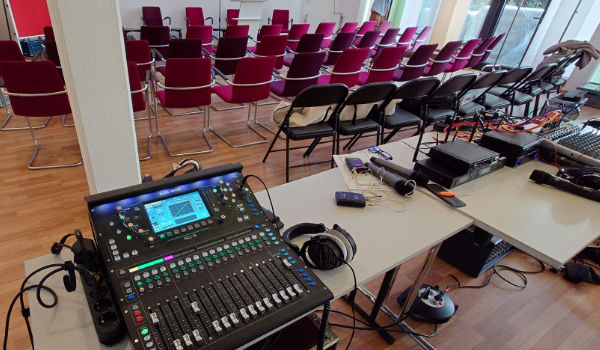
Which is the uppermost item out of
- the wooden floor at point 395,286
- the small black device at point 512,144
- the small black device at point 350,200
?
the small black device at point 512,144

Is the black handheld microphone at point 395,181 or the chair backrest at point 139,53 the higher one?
the black handheld microphone at point 395,181

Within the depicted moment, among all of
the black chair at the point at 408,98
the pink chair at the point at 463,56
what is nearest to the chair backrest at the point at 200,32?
the black chair at the point at 408,98

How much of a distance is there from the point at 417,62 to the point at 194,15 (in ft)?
15.3

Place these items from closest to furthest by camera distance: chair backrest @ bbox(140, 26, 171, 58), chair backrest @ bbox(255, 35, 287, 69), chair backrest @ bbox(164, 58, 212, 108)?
chair backrest @ bbox(164, 58, 212, 108), chair backrest @ bbox(140, 26, 171, 58), chair backrest @ bbox(255, 35, 287, 69)

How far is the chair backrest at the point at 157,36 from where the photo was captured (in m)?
4.31

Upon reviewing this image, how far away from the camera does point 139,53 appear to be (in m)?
3.43

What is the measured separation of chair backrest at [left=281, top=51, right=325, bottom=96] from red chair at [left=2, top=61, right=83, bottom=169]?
2.02 meters

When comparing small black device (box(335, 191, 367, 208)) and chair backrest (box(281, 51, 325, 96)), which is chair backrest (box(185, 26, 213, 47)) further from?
small black device (box(335, 191, 367, 208))

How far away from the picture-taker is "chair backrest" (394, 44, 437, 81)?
433cm

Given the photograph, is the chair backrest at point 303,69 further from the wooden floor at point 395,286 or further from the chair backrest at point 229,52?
the wooden floor at point 395,286

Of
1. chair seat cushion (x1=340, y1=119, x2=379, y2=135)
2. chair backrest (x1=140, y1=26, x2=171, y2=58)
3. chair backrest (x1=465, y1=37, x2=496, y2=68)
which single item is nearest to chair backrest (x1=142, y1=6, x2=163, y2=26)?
chair backrest (x1=140, y1=26, x2=171, y2=58)

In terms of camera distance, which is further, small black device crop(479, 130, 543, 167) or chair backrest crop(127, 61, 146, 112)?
chair backrest crop(127, 61, 146, 112)

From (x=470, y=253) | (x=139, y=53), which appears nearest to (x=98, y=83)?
(x=139, y=53)

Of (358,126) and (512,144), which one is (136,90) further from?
(512,144)
